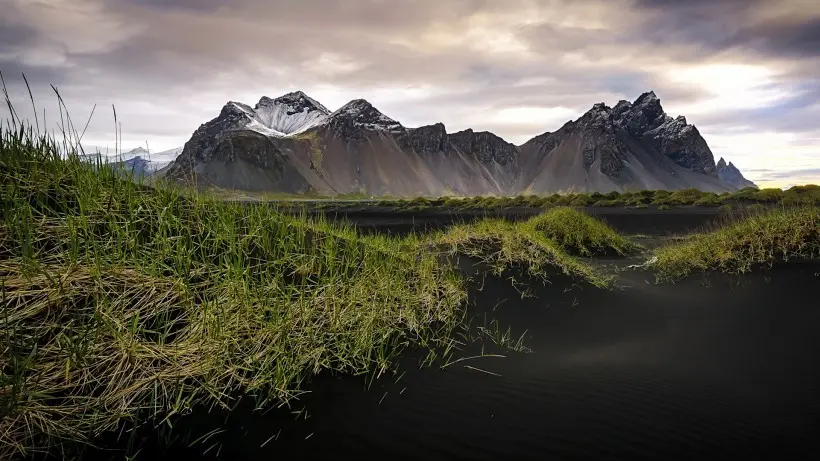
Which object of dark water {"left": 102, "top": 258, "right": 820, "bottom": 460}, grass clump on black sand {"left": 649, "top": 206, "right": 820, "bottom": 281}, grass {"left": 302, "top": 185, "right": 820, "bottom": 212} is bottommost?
dark water {"left": 102, "top": 258, "right": 820, "bottom": 460}

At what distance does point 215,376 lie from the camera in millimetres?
4137

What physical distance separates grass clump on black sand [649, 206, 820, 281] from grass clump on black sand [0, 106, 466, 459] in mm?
8299

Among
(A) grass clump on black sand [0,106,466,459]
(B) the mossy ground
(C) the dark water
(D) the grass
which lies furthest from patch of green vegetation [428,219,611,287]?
(D) the grass

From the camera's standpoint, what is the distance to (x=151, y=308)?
4609mm

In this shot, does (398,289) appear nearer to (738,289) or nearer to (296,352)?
(296,352)

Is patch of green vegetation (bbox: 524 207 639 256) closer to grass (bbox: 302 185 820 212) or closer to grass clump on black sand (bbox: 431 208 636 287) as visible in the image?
grass clump on black sand (bbox: 431 208 636 287)

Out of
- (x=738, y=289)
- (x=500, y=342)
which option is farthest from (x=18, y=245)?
(x=738, y=289)

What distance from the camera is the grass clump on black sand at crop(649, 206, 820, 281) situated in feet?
36.2

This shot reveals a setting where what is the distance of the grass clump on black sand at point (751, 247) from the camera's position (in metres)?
11.0

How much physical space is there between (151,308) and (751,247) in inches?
539

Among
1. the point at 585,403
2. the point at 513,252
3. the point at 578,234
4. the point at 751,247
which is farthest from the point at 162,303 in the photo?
the point at 578,234

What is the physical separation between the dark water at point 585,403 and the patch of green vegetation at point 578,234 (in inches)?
329

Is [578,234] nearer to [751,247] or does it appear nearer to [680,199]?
[751,247]

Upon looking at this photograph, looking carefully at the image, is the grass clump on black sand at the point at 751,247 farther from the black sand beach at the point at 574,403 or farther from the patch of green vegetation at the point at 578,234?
the black sand beach at the point at 574,403
